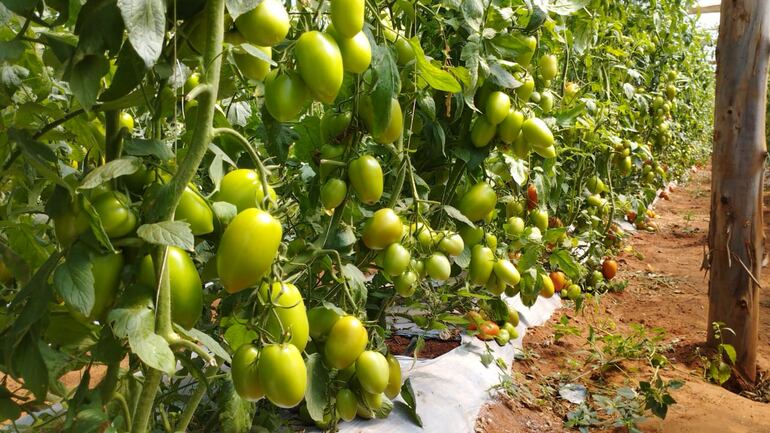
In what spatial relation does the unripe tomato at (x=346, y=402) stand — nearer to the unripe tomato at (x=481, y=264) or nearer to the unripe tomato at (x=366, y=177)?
the unripe tomato at (x=366, y=177)

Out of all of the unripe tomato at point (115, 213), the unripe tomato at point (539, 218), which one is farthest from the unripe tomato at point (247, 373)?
the unripe tomato at point (539, 218)

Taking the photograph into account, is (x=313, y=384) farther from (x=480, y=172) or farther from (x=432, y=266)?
(x=480, y=172)

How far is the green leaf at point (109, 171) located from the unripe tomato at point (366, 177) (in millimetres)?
579

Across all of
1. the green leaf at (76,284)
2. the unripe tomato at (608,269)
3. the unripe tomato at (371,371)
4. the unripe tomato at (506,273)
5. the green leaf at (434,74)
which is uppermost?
the green leaf at (434,74)

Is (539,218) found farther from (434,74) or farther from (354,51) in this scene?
(354,51)

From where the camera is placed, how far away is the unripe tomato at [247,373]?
33.2 inches

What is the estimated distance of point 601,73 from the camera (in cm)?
352

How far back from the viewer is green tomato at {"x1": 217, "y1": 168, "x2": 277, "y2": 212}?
81cm

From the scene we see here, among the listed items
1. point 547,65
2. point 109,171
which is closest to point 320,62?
point 109,171

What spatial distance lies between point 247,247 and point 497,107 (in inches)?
35.9

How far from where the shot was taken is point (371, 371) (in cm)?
120

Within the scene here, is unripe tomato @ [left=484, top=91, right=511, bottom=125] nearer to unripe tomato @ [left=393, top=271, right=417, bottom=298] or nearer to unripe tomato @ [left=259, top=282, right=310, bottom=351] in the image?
unripe tomato @ [left=393, top=271, right=417, bottom=298]

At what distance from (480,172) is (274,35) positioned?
1.16 meters

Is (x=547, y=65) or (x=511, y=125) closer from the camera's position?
(x=511, y=125)
